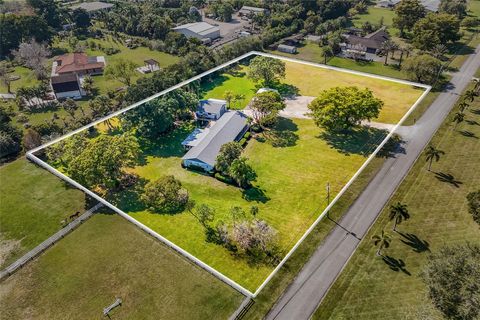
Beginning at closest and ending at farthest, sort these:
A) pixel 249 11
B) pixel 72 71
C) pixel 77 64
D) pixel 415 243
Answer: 1. pixel 415 243
2. pixel 72 71
3. pixel 77 64
4. pixel 249 11

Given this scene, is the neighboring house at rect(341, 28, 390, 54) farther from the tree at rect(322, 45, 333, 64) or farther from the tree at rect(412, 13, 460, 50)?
the tree at rect(412, 13, 460, 50)

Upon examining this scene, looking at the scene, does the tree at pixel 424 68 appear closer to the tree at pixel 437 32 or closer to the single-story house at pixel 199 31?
the tree at pixel 437 32

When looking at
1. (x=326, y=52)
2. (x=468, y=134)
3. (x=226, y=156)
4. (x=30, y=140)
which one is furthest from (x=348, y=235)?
(x=326, y=52)

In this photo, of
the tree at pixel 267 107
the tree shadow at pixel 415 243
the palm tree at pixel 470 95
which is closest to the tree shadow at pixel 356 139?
the tree at pixel 267 107

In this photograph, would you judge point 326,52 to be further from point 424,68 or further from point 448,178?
point 448,178

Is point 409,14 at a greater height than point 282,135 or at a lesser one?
greater

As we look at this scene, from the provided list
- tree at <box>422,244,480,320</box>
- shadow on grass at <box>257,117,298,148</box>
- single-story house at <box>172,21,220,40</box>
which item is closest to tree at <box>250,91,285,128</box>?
shadow on grass at <box>257,117,298,148</box>

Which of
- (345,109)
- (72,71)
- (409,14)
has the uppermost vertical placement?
(409,14)

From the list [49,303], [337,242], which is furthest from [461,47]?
[49,303]
